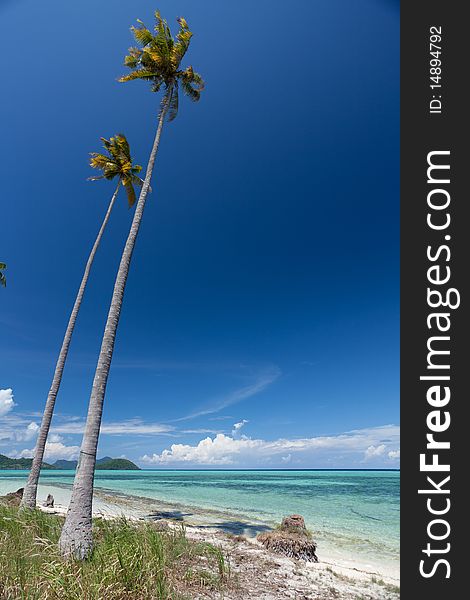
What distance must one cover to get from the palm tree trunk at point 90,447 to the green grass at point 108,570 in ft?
1.29

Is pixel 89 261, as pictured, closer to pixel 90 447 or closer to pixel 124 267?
pixel 124 267

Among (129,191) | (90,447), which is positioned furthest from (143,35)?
(90,447)

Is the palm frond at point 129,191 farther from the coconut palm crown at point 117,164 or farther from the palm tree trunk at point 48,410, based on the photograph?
the palm tree trunk at point 48,410

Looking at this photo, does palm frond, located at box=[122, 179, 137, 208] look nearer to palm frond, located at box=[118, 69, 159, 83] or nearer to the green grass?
palm frond, located at box=[118, 69, 159, 83]

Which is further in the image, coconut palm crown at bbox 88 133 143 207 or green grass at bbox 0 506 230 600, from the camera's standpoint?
coconut palm crown at bbox 88 133 143 207

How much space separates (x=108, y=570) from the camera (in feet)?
15.4

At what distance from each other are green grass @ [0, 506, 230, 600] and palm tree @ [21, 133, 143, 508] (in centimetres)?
550

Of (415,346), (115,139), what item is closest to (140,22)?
(115,139)

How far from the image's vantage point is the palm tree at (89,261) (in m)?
11.7

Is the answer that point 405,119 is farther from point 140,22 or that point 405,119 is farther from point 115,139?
point 115,139

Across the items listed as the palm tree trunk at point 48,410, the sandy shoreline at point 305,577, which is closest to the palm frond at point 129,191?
the palm tree trunk at point 48,410

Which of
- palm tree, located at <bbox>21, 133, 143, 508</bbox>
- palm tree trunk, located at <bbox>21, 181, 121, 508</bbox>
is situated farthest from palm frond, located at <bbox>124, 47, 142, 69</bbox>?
palm tree trunk, located at <bbox>21, 181, 121, 508</bbox>

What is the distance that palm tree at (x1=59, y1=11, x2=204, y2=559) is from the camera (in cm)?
638

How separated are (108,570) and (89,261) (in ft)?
37.9
